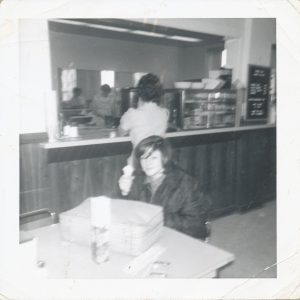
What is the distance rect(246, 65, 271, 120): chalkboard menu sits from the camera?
1321 mm

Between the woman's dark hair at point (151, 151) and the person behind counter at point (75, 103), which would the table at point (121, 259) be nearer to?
the woman's dark hair at point (151, 151)

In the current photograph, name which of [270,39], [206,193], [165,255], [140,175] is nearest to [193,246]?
[165,255]

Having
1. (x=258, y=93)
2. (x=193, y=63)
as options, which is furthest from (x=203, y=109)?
(x=193, y=63)

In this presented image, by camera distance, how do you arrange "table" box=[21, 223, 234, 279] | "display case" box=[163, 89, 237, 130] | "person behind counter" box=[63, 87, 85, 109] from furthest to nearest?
"display case" box=[163, 89, 237, 130] → "person behind counter" box=[63, 87, 85, 109] → "table" box=[21, 223, 234, 279]

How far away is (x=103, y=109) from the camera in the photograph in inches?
61.8

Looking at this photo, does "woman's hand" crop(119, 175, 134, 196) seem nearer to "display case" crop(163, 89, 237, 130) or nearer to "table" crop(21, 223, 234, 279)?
"table" crop(21, 223, 234, 279)

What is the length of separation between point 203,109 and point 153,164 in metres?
0.94

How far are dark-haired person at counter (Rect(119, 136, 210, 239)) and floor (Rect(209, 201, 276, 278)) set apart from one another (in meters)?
0.21

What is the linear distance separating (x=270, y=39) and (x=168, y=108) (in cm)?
90

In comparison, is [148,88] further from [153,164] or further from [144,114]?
[153,164]

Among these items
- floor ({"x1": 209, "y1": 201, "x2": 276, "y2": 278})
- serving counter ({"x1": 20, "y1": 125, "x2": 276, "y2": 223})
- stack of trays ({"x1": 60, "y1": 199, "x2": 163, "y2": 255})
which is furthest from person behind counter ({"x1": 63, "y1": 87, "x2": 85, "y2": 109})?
floor ({"x1": 209, "y1": 201, "x2": 276, "y2": 278})

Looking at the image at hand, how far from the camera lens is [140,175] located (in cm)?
128

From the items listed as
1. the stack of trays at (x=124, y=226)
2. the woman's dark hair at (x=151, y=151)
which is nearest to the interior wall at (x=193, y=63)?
the woman's dark hair at (x=151, y=151)
